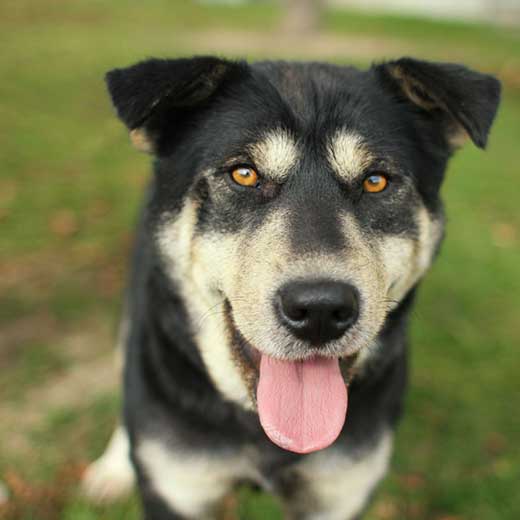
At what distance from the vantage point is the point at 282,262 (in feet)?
7.64

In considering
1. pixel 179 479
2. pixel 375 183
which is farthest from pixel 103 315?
pixel 375 183

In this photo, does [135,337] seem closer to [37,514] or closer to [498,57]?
[37,514]

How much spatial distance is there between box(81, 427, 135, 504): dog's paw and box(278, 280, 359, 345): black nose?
78.5 inches

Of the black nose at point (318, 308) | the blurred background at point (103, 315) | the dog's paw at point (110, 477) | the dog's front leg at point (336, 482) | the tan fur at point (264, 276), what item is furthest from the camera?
the blurred background at point (103, 315)

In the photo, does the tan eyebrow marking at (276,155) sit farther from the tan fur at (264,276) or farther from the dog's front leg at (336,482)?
the dog's front leg at (336,482)

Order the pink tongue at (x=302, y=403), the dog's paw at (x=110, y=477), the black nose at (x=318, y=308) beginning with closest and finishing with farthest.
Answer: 1. the black nose at (x=318, y=308)
2. the pink tongue at (x=302, y=403)
3. the dog's paw at (x=110, y=477)

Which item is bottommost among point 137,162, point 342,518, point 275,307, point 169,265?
point 137,162

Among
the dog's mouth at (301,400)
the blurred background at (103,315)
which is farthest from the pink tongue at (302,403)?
the blurred background at (103,315)

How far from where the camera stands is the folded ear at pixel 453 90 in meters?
2.71

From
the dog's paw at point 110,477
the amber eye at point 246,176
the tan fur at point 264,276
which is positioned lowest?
the dog's paw at point 110,477

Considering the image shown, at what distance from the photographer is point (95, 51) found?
1440cm

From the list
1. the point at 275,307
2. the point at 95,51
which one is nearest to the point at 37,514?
the point at 275,307

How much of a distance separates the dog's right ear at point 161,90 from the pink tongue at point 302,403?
3.77ft

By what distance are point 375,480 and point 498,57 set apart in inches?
667
